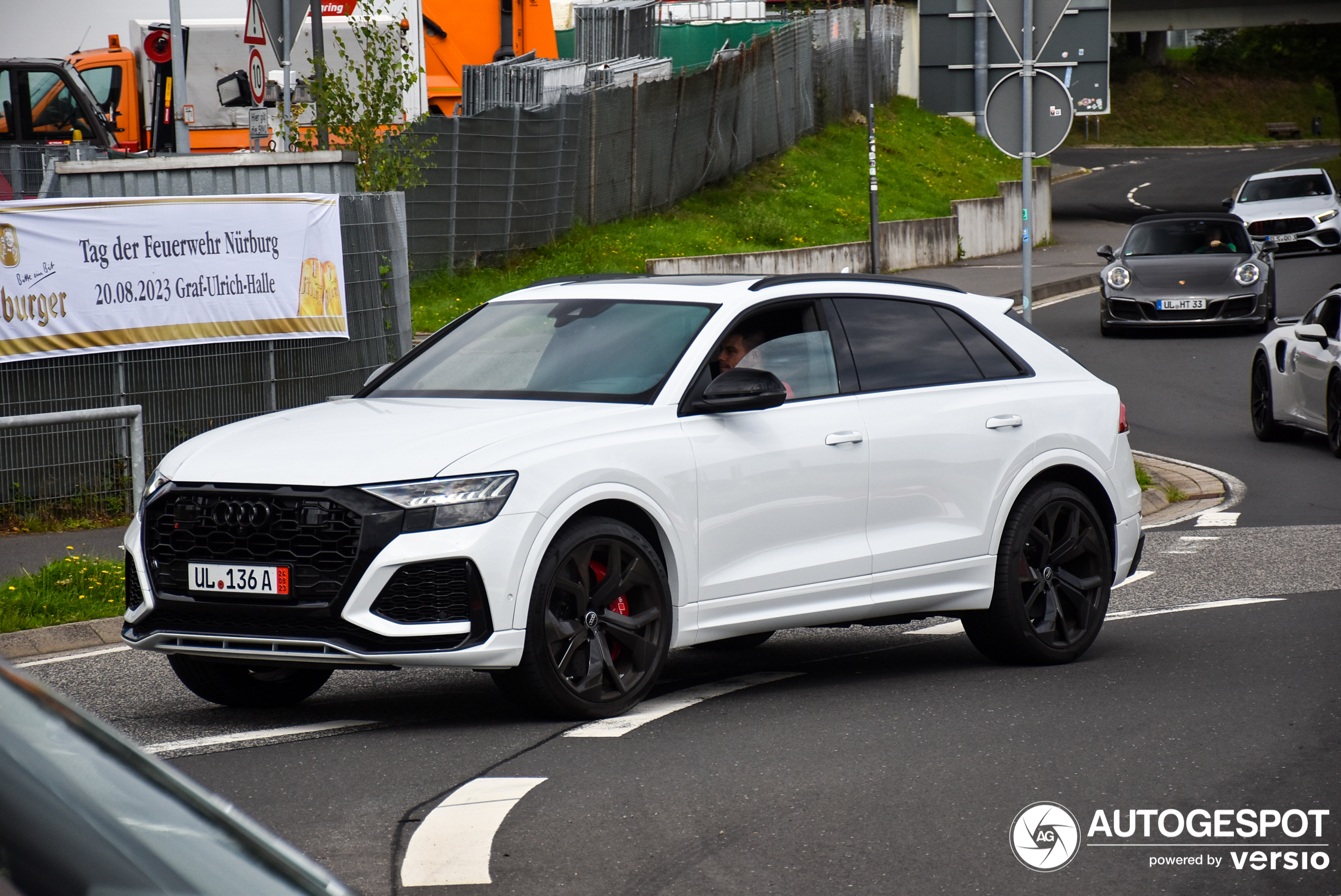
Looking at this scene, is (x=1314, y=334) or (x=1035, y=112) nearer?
(x=1035, y=112)

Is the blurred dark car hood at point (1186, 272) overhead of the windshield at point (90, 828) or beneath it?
beneath

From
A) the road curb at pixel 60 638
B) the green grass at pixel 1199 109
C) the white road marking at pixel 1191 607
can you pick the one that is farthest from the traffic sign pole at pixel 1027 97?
the green grass at pixel 1199 109

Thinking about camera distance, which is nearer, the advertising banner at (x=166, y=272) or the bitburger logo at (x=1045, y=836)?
the bitburger logo at (x=1045, y=836)

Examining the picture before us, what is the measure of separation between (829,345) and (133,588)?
285 centimetres

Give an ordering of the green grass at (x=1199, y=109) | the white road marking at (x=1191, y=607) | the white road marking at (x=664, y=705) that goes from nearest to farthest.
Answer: the white road marking at (x=664, y=705) → the white road marking at (x=1191, y=607) → the green grass at (x=1199, y=109)

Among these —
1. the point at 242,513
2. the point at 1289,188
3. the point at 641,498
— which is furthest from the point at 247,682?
the point at 1289,188

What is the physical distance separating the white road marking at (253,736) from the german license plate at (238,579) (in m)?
0.55

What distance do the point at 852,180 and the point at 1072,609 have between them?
29.8 metres

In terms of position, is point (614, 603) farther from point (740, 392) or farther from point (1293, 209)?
point (1293, 209)

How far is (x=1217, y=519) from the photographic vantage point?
513 inches

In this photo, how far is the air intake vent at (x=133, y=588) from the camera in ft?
20.7

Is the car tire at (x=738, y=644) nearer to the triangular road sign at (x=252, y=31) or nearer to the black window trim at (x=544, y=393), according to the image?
the black window trim at (x=544, y=393)

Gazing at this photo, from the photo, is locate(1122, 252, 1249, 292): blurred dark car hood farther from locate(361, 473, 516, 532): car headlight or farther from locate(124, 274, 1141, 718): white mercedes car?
locate(361, 473, 516, 532): car headlight

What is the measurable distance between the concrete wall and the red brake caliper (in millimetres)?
17997
